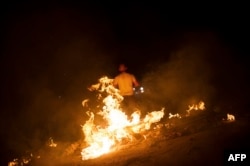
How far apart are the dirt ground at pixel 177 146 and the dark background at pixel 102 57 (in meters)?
1.64

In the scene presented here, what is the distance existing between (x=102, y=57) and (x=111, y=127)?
717 cm

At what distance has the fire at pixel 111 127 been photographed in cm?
830

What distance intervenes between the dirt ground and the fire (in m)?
0.30

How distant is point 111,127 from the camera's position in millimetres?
9219

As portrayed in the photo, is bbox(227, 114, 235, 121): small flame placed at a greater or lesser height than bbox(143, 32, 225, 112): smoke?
lesser

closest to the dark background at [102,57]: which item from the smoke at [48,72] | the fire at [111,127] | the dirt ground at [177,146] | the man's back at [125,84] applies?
the smoke at [48,72]

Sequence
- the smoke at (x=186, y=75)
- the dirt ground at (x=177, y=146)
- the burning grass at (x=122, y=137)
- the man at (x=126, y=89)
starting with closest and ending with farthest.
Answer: the dirt ground at (x=177, y=146) → the burning grass at (x=122, y=137) → the man at (x=126, y=89) → the smoke at (x=186, y=75)

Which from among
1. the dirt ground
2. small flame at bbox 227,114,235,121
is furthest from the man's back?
small flame at bbox 227,114,235,121

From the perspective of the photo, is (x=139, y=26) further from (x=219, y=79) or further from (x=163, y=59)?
(x=219, y=79)

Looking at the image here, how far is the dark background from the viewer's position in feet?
39.1

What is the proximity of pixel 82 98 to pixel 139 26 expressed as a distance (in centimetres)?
495

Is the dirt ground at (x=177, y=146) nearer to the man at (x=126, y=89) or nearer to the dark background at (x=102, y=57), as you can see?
the man at (x=126, y=89)

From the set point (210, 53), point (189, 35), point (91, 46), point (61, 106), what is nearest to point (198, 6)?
point (189, 35)

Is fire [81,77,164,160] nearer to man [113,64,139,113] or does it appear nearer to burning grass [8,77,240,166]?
burning grass [8,77,240,166]
